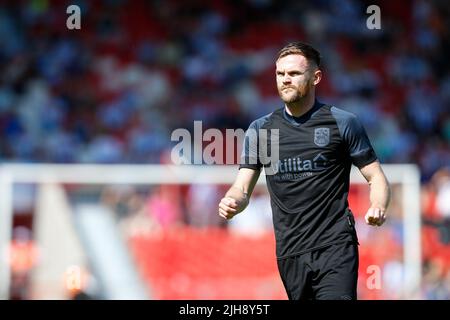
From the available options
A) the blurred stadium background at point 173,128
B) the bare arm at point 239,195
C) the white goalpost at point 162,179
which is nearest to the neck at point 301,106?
the bare arm at point 239,195

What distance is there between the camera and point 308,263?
6168mm

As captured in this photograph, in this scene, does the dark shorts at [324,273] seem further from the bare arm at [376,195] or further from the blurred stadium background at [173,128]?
the blurred stadium background at [173,128]

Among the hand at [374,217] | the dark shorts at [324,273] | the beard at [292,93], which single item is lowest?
the dark shorts at [324,273]

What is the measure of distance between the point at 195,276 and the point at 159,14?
27.4ft

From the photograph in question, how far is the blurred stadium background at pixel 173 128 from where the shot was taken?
13500mm

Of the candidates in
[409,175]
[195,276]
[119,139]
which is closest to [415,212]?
[409,175]

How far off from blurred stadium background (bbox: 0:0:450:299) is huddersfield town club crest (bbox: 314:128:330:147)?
6.45 metres

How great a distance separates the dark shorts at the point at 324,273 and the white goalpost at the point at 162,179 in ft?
24.8

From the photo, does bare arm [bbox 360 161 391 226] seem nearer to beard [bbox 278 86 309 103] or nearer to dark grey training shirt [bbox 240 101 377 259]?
dark grey training shirt [bbox 240 101 377 259]

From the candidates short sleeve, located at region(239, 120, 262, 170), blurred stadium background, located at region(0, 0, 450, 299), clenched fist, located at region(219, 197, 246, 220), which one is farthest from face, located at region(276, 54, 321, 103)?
blurred stadium background, located at region(0, 0, 450, 299)

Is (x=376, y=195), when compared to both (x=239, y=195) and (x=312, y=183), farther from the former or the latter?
(x=239, y=195)

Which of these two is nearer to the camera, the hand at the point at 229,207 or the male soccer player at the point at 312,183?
the hand at the point at 229,207
